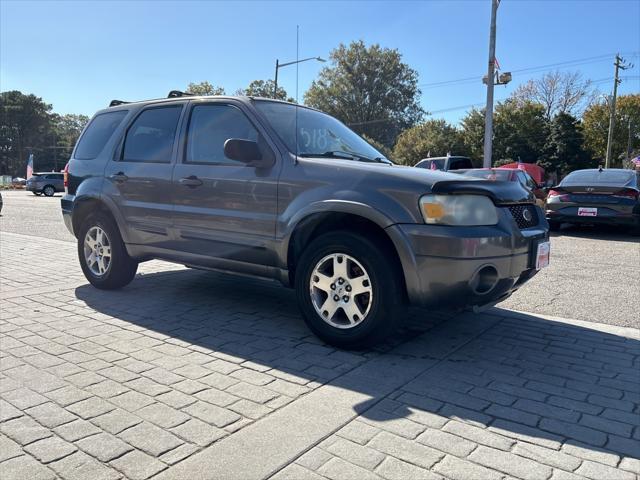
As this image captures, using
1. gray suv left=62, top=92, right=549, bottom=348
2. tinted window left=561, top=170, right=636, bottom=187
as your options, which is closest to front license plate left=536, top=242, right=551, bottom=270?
gray suv left=62, top=92, right=549, bottom=348

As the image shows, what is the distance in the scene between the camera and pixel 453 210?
11.2 ft

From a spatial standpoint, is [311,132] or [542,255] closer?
[542,255]

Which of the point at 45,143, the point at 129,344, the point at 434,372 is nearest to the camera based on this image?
the point at 434,372

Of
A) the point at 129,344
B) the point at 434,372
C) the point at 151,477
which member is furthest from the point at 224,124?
the point at 151,477

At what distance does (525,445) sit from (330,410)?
0.98 metres

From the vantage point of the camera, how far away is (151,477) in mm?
2205

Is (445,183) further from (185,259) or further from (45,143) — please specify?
(45,143)

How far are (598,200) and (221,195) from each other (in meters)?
8.53

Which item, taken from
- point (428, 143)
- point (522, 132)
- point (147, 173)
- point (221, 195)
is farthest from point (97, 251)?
point (522, 132)

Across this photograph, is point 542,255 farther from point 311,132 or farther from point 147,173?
point 147,173

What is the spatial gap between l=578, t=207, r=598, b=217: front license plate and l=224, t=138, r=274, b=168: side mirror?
27.1ft

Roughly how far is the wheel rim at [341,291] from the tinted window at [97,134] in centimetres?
310

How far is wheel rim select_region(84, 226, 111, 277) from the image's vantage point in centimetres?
547

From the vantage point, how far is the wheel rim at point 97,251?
547 centimetres
